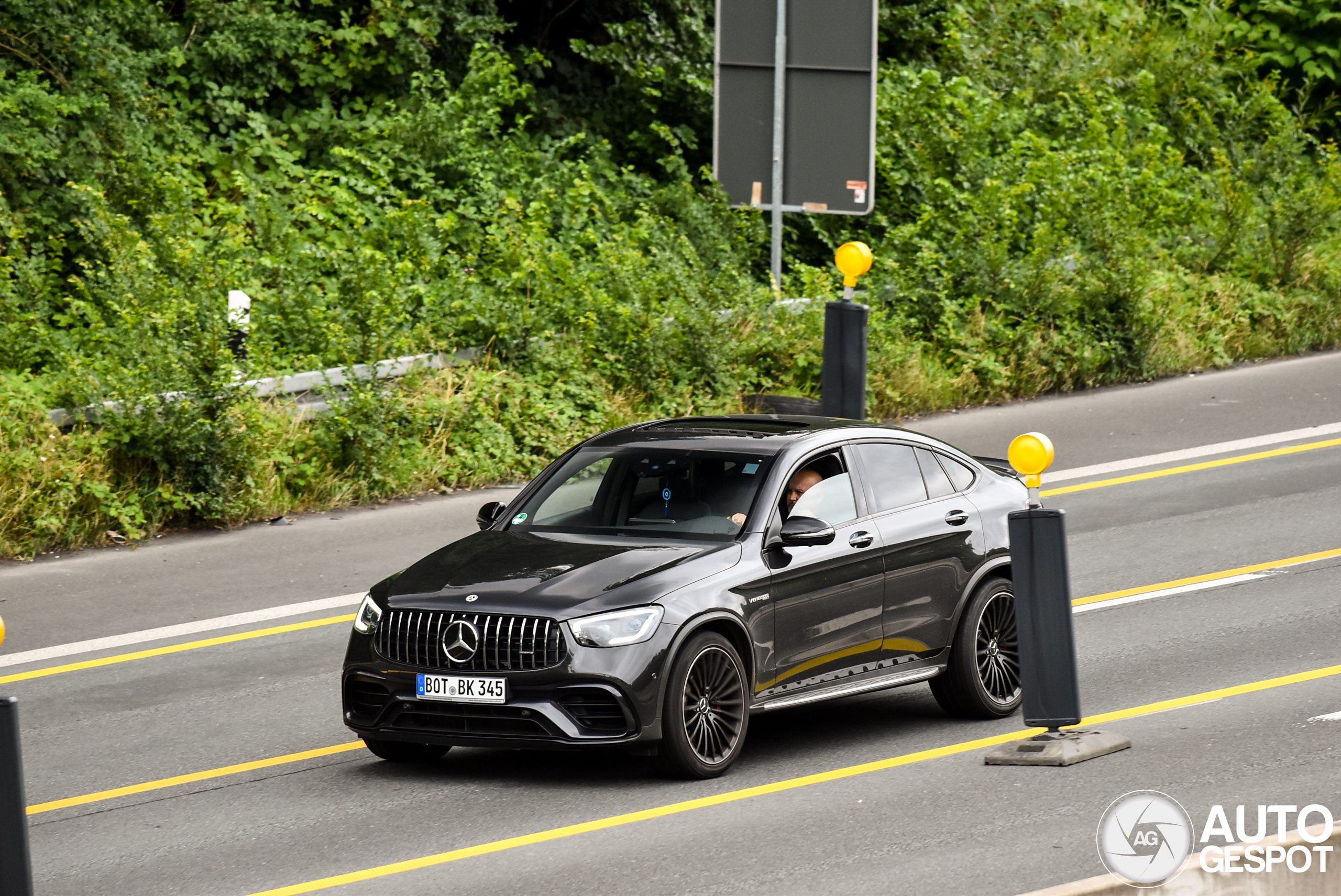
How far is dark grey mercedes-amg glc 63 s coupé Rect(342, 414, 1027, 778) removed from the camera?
8.35 meters

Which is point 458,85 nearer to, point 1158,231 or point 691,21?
point 691,21

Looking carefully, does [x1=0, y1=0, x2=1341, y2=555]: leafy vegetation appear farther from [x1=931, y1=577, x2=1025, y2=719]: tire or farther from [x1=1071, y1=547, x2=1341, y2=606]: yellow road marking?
[x1=931, y1=577, x2=1025, y2=719]: tire

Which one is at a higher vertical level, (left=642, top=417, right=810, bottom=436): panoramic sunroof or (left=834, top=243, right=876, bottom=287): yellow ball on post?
(left=834, top=243, right=876, bottom=287): yellow ball on post

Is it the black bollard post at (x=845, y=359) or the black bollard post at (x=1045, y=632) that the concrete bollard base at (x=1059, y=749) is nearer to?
the black bollard post at (x=1045, y=632)

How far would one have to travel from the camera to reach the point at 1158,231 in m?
22.6

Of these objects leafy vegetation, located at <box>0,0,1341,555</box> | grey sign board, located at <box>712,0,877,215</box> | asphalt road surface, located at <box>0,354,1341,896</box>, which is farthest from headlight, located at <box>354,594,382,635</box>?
grey sign board, located at <box>712,0,877,215</box>

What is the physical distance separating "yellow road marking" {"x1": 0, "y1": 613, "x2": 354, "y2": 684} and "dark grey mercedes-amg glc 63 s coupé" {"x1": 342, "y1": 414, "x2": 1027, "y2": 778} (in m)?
2.90

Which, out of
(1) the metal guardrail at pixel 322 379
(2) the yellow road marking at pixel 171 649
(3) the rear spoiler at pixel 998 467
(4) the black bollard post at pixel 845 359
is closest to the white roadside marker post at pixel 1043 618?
(3) the rear spoiler at pixel 998 467

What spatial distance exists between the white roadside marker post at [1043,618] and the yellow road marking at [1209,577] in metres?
3.77

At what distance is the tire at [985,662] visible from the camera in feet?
32.5

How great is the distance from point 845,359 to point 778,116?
4.77 meters

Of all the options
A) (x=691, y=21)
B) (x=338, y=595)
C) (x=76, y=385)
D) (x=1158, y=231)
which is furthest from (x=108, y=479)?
(x=1158, y=231)

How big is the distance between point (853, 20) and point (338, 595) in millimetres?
8819

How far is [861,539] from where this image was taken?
31.1ft
